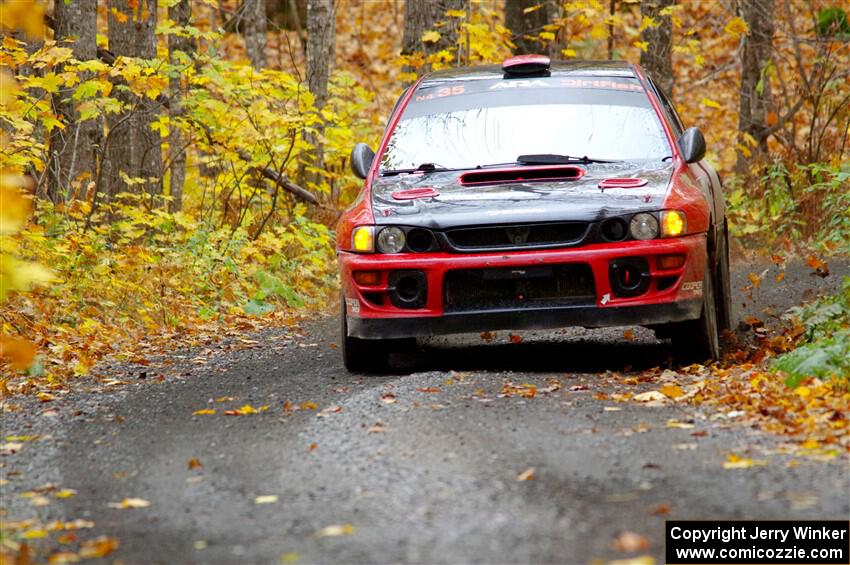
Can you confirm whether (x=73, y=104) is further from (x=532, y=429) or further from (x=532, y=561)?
(x=532, y=561)

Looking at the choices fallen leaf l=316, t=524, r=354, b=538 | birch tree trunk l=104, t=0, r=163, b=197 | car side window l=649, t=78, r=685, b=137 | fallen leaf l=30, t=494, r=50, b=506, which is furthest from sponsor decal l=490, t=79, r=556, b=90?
birch tree trunk l=104, t=0, r=163, b=197

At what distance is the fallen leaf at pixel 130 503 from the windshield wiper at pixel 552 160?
3864 mm

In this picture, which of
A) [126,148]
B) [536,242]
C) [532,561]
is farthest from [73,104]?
[532,561]

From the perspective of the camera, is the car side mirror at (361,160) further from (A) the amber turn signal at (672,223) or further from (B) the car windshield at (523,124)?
(A) the amber turn signal at (672,223)

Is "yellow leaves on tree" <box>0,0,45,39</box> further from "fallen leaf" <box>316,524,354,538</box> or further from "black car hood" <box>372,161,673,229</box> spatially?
"black car hood" <box>372,161,673,229</box>

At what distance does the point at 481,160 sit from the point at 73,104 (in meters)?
6.34

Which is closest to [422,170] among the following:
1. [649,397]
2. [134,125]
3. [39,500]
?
[649,397]

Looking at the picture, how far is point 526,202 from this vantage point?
7.05 meters

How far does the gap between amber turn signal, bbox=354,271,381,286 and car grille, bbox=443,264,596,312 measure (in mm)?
415

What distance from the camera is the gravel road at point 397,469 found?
3939 millimetres

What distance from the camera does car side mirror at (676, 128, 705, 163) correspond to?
7668mm

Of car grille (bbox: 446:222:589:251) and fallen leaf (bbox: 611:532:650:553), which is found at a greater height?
car grille (bbox: 446:222:589:251)

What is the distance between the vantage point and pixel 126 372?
827cm

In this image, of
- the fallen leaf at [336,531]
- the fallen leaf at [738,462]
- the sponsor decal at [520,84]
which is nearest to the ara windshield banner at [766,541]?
the fallen leaf at [738,462]
